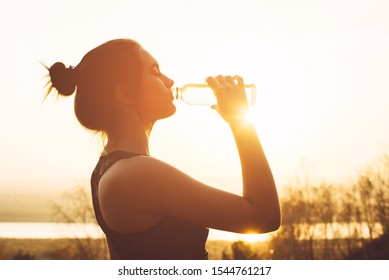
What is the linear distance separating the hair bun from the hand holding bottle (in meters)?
0.31

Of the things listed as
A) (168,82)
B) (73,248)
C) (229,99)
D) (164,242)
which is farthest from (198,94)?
(73,248)

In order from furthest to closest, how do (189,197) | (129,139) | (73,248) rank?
(73,248) < (129,139) < (189,197)

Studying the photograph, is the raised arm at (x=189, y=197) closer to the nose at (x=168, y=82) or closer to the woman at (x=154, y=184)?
the woman at (x=154, y=184)

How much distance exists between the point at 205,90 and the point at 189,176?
59 centimetres

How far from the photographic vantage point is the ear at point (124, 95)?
1.07m

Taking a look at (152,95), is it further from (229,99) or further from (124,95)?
(229,99)

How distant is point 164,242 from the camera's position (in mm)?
946

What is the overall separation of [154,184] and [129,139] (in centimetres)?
16

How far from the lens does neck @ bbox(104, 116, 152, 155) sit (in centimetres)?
105
